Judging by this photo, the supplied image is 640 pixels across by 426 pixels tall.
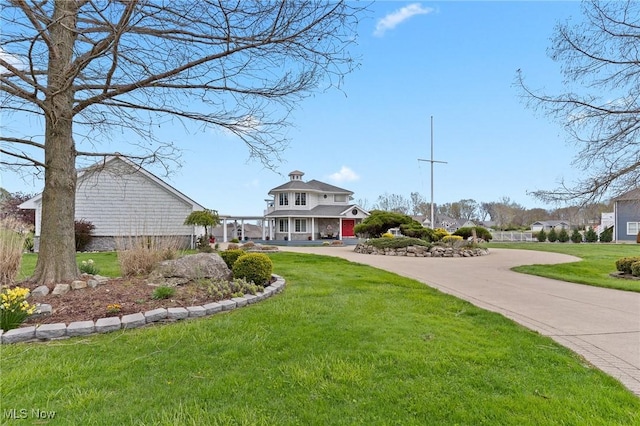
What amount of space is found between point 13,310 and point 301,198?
28.5m

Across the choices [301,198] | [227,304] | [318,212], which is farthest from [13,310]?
[301,198]

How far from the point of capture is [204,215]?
17.2m

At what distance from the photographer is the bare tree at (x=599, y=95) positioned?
7.20 meters

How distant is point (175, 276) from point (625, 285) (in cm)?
951

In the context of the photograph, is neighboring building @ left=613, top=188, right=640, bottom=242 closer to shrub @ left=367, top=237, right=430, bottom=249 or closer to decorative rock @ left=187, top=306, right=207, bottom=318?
shrub @ left=367, top=237, right=430, bottom=249

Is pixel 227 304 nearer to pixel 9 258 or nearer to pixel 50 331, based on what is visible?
pixel 50 331

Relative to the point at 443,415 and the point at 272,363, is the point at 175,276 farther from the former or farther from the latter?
the point at 443,415

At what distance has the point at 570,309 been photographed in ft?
18.3

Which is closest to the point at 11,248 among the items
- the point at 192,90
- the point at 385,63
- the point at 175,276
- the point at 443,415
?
the point at 175,276

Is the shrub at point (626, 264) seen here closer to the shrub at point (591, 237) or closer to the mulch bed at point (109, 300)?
the mulch bed at point (109, 300)

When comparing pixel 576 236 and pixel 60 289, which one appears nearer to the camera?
pixel 60 289

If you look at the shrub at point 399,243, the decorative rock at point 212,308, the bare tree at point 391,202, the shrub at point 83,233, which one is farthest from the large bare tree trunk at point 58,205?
the bare tree at point 391,202

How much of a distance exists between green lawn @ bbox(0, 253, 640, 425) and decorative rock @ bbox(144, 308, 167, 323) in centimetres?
22

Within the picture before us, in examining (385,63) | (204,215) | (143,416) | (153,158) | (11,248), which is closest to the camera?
(143,416)
